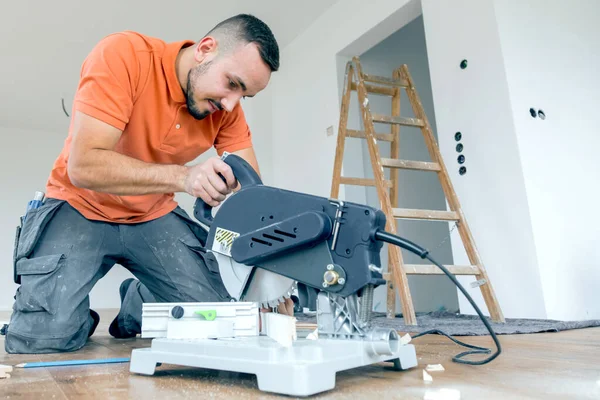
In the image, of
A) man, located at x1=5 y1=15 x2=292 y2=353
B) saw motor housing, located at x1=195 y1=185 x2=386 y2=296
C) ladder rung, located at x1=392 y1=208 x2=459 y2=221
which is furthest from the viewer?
ladder rung, located at x1=392 y1=208 x2=459 y2=221

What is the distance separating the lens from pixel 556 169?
7.97 feet

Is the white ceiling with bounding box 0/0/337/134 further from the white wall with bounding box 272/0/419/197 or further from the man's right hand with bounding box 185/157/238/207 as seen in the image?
the man's right hand with bounding box 185/157/238/207

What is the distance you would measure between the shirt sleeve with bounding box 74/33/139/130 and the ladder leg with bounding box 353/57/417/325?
1.31 meters

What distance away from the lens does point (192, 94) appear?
1347mm

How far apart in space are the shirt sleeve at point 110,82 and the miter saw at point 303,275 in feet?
1.63

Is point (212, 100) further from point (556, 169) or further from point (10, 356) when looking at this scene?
point (556, 169)

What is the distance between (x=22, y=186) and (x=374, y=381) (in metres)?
6.60

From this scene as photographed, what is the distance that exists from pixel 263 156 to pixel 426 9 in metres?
2.29

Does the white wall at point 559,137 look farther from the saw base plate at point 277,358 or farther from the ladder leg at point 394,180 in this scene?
Answer: the saw base plate at point 277,358

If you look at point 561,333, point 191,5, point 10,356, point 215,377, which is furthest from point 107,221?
point 191,5

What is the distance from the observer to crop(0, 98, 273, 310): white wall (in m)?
5.84

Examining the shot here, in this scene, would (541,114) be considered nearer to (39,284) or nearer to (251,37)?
(251,37)

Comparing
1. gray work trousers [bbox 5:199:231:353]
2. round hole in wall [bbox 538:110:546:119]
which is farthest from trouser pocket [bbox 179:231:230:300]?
round hole in wall [bbox 538:110:546:119]

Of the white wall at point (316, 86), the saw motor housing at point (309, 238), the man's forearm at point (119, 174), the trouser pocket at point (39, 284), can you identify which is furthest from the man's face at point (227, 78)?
the white wall at point (316, 86)
